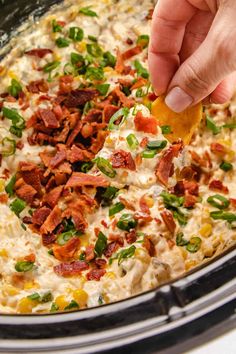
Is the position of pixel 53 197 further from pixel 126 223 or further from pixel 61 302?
pixel 61 302

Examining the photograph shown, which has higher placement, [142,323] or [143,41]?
[142,323]

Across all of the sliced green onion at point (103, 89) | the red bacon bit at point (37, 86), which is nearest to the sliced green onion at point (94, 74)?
the sliced green onion at point (103, 89)

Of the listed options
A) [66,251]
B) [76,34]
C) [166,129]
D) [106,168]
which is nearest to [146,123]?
[166,129]

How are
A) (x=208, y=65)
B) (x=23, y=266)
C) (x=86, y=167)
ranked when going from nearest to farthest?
1. (x=208, y=65)
2. (x=23, y=266)
3. (x=86, y=167)

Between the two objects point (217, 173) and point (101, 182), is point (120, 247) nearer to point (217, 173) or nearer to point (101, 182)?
point (101, 182)

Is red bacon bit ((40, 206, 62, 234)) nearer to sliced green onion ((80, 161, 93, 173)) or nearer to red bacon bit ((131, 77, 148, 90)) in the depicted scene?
sliced green onion ((80, 161, 93, 173))

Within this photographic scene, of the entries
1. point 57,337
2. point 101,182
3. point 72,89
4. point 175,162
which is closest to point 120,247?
point 101,182

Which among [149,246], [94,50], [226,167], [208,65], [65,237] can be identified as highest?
[208,65]
